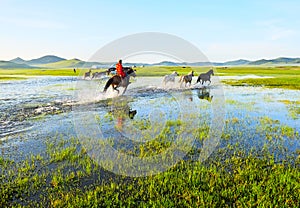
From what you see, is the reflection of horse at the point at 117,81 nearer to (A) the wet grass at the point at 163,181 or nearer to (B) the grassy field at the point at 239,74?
(B) the grassy field at the point at 239,74

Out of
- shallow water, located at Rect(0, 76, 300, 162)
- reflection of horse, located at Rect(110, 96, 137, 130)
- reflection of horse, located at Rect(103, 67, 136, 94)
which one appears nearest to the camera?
shallow water, located at Rect(0, 76, 300, 162)

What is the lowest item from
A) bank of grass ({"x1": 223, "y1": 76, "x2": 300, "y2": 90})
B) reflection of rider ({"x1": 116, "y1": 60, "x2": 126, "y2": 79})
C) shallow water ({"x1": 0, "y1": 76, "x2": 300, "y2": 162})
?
shallow water ({"x1": 0, "y1": 76, "x2": 300, "y2": 162})

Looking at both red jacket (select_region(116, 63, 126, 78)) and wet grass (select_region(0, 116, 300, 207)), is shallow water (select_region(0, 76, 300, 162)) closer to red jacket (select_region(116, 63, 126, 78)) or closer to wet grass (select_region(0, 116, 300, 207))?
wet grass (select_region(0, 116, 300, 207))

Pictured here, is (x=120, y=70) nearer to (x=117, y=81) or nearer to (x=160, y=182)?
(x=117, y=81)

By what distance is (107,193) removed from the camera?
17.0 ft

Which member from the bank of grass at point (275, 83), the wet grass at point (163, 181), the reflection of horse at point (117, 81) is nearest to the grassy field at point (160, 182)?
the wet grass at point (163, 181)

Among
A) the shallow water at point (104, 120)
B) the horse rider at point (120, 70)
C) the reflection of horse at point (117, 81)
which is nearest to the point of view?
the shallow water at point (104, 120)

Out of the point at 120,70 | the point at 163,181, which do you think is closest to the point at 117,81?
the point at 120,70

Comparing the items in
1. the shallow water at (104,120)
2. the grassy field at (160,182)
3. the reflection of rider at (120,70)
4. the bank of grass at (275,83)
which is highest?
the reflection of rider at (120,70)

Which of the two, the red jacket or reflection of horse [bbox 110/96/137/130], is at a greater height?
the red jacket

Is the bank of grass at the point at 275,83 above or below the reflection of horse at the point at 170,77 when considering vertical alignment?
below

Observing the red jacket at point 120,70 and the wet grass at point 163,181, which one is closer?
the wet grass at point 163,181

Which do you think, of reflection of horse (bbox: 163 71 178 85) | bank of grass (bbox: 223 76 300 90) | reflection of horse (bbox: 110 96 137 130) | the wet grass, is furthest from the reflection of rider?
bank of grass (bbox: 223 76 300 90)

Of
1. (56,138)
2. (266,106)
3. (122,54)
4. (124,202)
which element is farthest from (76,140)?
(266,106)
